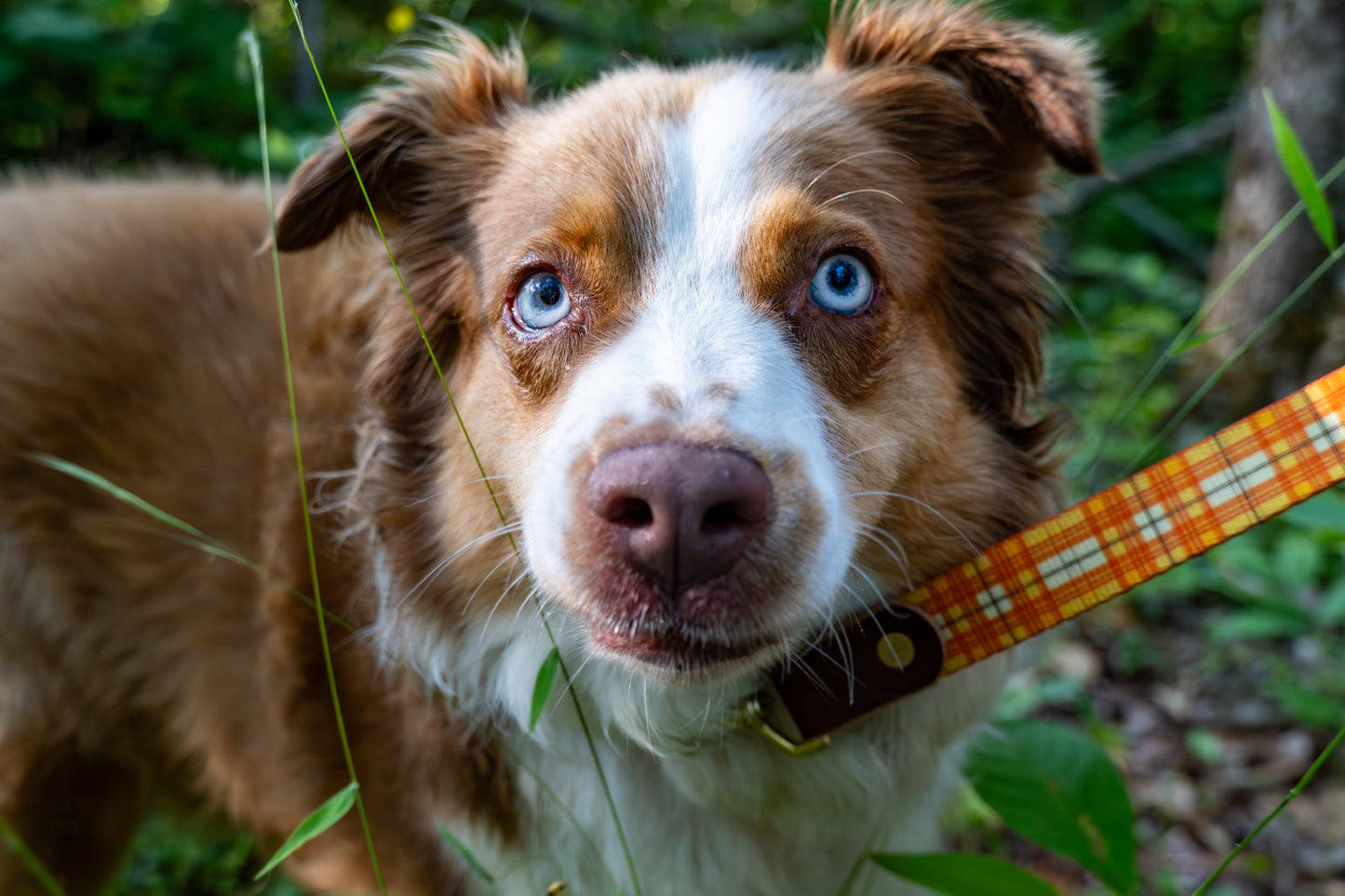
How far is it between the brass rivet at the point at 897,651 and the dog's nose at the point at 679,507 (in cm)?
51

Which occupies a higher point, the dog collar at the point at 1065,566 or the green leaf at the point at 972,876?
the dog collar at the point at 1065,566

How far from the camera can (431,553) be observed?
2.27 m

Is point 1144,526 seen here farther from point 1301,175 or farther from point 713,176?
point 713,176

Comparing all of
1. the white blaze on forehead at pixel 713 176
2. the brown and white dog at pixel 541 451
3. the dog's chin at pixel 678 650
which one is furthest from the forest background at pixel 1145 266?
the dog's chin at pixel 678 650

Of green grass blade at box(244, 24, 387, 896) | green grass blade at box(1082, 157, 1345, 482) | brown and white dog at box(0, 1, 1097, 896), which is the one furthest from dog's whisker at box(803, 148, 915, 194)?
green grass blade at box(244, 24, 387, 896)

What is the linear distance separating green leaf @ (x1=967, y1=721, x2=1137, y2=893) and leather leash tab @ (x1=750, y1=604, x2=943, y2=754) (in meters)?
0.29

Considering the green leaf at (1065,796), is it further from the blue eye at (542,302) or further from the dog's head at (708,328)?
the blue eye at (542,302)

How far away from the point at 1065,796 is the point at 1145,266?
3600 millimetres

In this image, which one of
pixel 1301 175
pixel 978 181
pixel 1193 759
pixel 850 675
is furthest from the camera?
pixel 1193 759

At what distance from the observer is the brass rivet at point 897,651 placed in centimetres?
189

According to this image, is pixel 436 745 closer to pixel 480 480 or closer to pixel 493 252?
pixel 480 480

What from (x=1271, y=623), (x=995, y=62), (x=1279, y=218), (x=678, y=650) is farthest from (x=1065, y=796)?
(x=1279, y=218)

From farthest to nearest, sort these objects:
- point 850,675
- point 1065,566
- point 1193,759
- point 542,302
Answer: point 1193,759
point 542,302
point 850,675
point 1065,566

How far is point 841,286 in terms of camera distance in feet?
6.43
